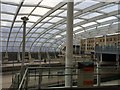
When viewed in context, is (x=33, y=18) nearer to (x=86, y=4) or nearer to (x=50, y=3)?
(x=50, y=3)

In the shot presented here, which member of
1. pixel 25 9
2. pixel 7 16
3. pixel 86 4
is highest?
pixel 86 4

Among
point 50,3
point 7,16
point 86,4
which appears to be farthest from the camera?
point 7,16

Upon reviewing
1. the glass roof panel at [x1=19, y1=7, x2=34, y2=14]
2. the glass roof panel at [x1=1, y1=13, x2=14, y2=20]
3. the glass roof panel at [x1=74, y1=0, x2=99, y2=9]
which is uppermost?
the glass roof panel at [x1=74, y1=0, x2=99, y2=9]

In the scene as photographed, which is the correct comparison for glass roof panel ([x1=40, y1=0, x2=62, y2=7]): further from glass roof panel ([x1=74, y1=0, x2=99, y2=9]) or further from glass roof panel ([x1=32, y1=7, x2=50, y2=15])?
glass roof panel ([x1=74, y1=0, x2=99, y2=9])

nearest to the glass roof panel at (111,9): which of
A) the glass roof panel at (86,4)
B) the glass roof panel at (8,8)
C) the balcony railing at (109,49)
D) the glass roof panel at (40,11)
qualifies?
the glass roof panel at (86,4)

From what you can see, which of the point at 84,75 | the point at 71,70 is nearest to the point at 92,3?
the point at 71,70

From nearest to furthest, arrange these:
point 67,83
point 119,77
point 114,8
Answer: point 67,83
point 119,77
point 114,8

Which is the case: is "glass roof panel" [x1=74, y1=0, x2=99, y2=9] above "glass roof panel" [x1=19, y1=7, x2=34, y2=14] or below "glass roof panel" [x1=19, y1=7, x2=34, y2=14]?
above

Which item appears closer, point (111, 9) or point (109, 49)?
point (111, 9)

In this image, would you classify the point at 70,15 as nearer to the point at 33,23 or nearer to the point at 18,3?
the point at 18,3

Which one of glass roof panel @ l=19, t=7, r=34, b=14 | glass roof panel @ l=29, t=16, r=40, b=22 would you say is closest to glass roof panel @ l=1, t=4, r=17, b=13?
glass roof panel @ l=19, t=7, r=34, b=14

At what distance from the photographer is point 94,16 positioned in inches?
1185

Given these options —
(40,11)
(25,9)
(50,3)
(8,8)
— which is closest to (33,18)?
(40,11)

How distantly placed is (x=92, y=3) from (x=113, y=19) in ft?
32.1
